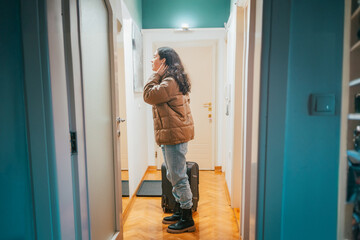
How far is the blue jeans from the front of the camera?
5.38 feet

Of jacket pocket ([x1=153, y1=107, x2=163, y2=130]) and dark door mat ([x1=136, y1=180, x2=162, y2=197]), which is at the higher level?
jacket pocket ([x1=153, y1=107, x2=163, y2=130])

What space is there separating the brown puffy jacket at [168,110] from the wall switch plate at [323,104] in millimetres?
944

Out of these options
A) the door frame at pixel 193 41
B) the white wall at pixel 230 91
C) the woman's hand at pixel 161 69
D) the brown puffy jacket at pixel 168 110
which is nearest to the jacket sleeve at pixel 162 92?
the brown puffy jacket at pixel 168 110

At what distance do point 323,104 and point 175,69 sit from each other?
1055 mm

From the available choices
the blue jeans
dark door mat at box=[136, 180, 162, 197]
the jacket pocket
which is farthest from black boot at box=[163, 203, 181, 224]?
the jacket pocket

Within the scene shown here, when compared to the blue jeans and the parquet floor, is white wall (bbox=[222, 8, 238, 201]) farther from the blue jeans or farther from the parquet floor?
the blue jeans

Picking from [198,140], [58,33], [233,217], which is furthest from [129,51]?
[233,217]

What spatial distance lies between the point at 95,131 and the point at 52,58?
48 centimetres

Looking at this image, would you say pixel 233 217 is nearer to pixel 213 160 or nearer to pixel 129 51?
pixel 213 160

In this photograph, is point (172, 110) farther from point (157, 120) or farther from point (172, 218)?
point (172, 218)

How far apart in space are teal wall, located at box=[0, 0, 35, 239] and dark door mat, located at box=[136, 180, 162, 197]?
1.72 meters

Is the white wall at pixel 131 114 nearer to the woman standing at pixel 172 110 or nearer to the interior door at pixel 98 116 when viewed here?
the woman standing at pixel 172 110

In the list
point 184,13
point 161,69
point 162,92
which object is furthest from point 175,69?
point 184,13

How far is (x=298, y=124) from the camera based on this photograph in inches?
34.7
